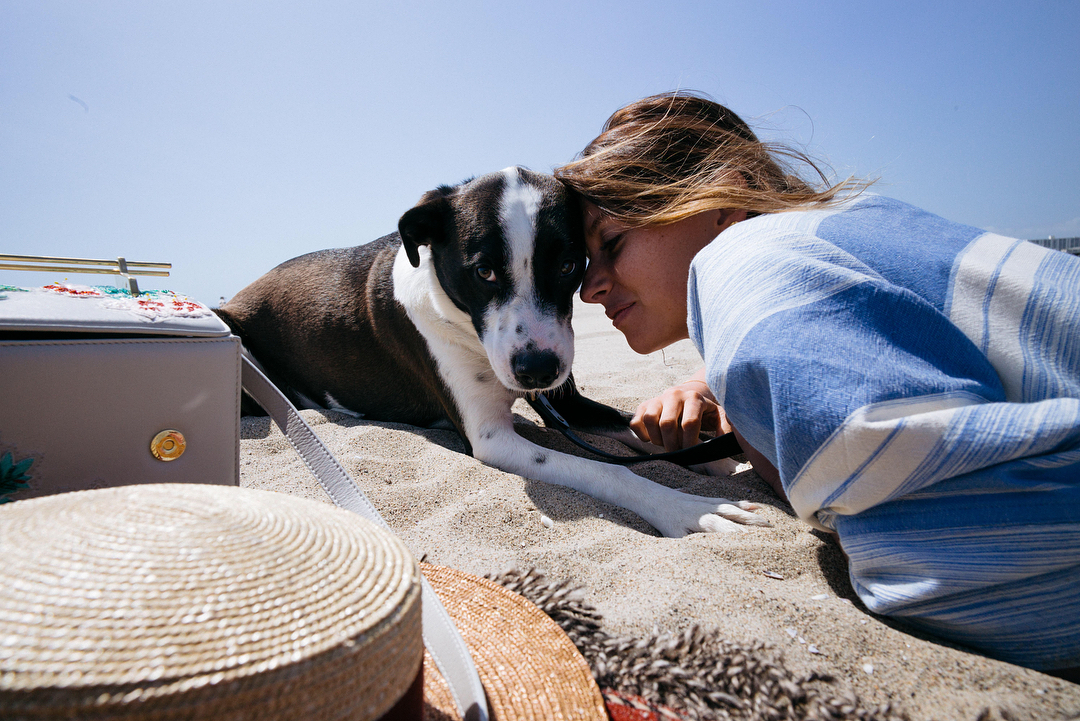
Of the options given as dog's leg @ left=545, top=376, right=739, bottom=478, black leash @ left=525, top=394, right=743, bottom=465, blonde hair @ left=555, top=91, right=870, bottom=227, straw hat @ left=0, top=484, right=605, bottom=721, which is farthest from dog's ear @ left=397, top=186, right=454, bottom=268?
straw hat @ left=0, top=484, right=605, bottom=721

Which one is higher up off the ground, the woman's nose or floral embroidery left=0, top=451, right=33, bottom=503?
the woman's nose

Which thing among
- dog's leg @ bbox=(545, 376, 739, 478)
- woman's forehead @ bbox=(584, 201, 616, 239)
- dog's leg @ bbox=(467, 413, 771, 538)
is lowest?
dog's leg @ bbox=(545, 376, 739, 478)

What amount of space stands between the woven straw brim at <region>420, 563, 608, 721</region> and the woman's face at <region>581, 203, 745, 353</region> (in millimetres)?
1279

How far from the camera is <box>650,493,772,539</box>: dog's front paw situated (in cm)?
181

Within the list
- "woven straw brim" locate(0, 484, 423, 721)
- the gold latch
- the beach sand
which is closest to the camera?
"woven straw brim" locate(0, 484, 423, 721)

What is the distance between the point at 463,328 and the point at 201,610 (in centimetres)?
233

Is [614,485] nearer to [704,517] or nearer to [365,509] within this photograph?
[704,517]

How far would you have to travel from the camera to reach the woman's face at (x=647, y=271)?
2.05 m

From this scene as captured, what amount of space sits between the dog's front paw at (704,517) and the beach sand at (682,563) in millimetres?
55

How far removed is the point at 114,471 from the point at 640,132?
1.99 meters

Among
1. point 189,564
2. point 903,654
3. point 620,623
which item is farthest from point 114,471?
point 903,654

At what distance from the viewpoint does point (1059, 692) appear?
0.96 meters

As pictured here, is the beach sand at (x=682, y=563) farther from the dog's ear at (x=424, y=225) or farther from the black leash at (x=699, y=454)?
the dog's ear at (x=424, y=225)

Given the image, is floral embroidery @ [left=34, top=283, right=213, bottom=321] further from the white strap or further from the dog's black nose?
the dog's black nose
